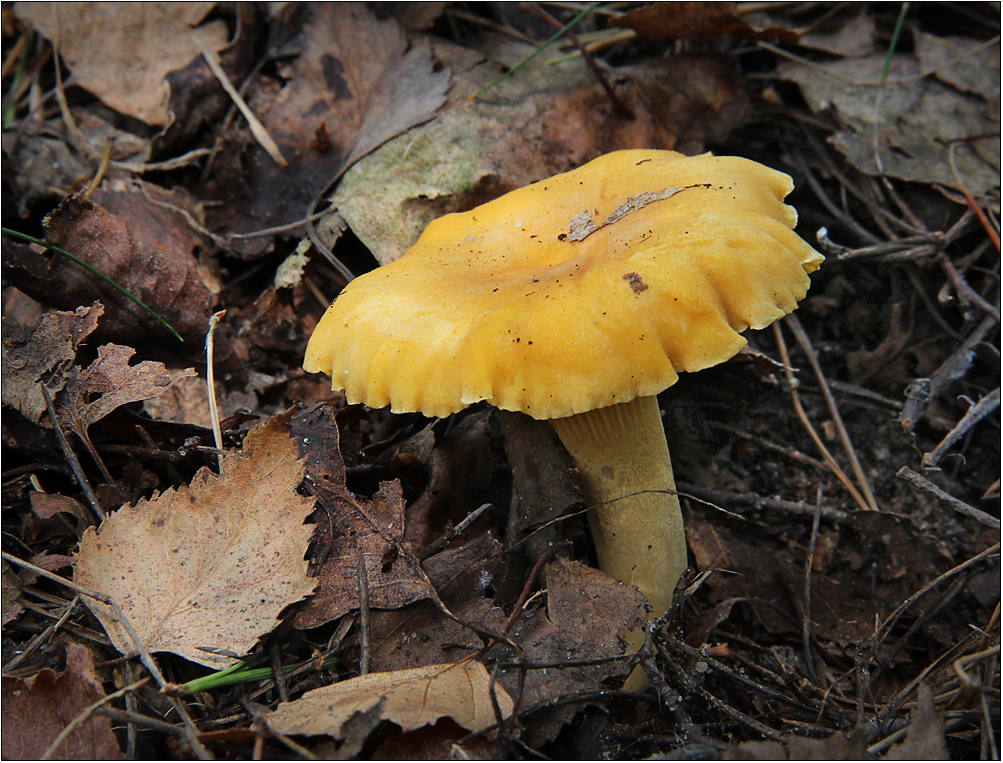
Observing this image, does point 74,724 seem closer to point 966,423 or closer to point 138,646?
point 138,646

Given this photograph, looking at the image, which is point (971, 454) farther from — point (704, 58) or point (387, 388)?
point (387, 388)

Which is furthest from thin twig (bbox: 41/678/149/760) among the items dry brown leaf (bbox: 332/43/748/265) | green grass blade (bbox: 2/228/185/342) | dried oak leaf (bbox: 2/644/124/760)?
dry brown leaf (bbox: 332/43/748/265)

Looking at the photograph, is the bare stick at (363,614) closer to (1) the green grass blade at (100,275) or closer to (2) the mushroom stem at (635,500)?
(2) the mushroom stem at (635,500)

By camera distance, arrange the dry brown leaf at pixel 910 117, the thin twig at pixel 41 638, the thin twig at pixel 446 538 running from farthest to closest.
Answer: the dry brown leaf at pixel 910 117 → the thin twig at pixel 446 538 → the thin twig at pixel 41 638

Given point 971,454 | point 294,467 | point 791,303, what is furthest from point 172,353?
point 971,454

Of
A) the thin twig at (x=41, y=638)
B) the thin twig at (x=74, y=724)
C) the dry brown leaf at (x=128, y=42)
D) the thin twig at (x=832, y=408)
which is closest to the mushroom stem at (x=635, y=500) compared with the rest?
the thin twig at (x=832, y=408)

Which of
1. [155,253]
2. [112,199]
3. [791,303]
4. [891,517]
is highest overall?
[112,199]

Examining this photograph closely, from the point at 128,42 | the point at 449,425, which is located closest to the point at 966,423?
the point at 449,425

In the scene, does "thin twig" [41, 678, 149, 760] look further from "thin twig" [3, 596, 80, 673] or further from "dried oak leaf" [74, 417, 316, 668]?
"thin twig" [3, 596, 80, 673]
